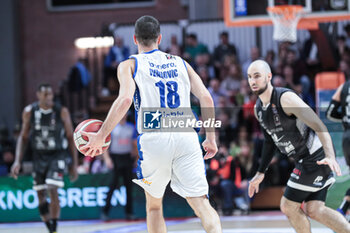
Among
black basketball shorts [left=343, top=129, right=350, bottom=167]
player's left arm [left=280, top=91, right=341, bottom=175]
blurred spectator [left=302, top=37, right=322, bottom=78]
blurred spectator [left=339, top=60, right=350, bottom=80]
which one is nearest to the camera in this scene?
player's left arm [left=280, top=91, right=341, bottom=175]

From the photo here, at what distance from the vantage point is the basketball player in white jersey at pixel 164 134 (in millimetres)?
4523

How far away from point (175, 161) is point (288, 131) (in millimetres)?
1488

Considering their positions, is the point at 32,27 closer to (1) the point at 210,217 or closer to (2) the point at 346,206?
(2) the point at 346,206

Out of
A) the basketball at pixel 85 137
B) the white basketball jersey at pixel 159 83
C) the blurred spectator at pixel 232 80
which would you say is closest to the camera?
the basketball at pixel 85 137

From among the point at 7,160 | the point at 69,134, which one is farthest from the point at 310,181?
the point at 7,160

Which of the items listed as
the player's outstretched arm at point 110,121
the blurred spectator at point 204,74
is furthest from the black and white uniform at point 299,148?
the blurred spectator at point 204,74

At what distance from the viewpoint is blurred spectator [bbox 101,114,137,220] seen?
9820 millimetres

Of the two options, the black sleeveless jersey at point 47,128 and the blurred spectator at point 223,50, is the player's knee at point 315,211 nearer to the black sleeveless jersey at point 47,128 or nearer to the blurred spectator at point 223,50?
the black sleeveless jersey at point 47,128

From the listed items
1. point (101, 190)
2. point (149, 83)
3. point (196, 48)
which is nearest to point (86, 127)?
point (149, 83)

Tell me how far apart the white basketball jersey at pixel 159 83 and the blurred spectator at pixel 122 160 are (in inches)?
208

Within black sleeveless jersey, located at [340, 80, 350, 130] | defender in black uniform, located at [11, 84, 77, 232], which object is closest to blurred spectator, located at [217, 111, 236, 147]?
defender in black uniform, located at [11, 84, 77, 232]

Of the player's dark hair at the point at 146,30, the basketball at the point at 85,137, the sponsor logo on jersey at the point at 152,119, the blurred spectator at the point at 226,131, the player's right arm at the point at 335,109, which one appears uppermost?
the player's dark hair at the point at 146,30

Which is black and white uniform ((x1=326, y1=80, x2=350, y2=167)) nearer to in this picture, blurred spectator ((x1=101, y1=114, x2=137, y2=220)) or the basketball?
the basketball

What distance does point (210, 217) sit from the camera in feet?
14.6
